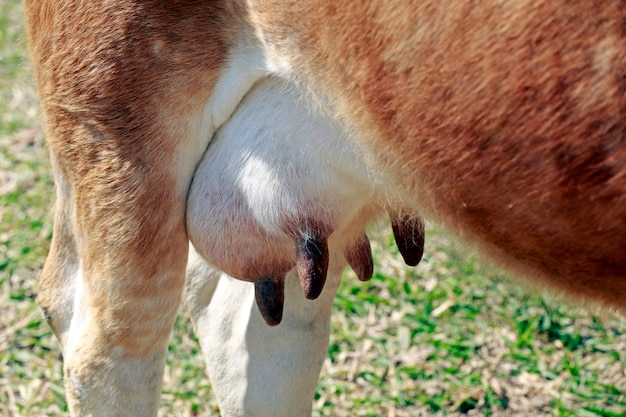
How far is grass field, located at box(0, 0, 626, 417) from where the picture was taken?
10.3ft

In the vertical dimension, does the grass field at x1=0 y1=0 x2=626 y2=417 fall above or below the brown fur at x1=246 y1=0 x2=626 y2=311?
below

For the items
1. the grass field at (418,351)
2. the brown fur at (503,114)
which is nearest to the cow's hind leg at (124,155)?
the brown fur at (503,114)

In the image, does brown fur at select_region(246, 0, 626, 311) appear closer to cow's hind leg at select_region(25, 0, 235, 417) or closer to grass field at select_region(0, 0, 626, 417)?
cow's hind leg at select_region(25, 0, 235, 417)

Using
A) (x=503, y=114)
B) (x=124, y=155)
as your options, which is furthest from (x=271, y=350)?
(x=503, y=114)

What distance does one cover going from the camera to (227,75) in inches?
79.0

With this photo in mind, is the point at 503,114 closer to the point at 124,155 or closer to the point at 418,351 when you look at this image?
the point at 124,155

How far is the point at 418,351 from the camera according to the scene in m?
3.38

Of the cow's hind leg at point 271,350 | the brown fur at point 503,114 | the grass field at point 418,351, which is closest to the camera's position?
the brown fur at point 503,114

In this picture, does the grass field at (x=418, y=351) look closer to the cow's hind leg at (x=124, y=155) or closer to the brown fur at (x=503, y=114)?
the cow's hind leg at (x=124, y=155)

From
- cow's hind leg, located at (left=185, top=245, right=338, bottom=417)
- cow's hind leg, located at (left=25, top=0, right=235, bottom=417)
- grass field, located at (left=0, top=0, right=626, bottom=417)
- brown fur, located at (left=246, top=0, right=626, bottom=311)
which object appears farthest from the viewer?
grass field, located at (left=0, top=0, right=626, bottom=417)

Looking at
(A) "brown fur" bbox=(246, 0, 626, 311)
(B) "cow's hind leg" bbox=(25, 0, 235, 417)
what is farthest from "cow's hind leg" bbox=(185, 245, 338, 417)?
(A) "brown fur" bbox=(246, 0, 626, 311)

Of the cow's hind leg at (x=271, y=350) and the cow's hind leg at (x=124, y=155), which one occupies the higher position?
the cow's hind leg at (x=124, y=155)

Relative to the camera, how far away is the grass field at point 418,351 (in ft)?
10.3

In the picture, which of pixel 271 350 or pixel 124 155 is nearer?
pixel 124 155
